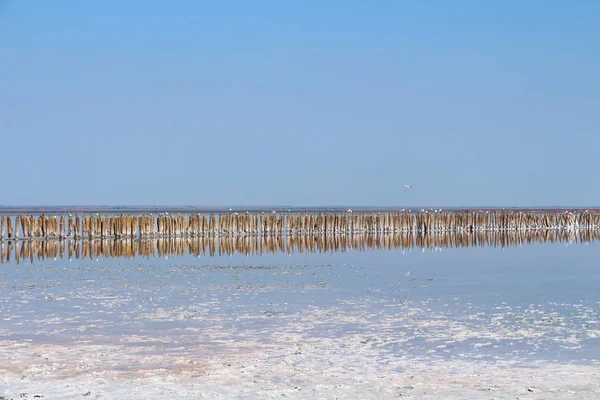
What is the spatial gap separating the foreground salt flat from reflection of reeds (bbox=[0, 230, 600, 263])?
8.87 metres

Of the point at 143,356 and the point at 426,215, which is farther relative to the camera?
the point at 426,215

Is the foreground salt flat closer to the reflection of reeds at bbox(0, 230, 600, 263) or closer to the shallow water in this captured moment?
the shallow water

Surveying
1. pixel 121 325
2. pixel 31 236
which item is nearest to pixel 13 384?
pixel 121 325

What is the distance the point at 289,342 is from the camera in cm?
1062

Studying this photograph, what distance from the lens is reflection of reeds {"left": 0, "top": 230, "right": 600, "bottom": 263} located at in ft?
87.1

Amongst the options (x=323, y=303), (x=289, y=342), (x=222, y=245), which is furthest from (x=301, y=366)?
(x=222, y=245)

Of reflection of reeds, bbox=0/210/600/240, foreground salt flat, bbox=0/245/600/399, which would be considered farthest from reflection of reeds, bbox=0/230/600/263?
foreground salt flat, bbox=0/245/600/399

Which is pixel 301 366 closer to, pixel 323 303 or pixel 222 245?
pixel 323 303

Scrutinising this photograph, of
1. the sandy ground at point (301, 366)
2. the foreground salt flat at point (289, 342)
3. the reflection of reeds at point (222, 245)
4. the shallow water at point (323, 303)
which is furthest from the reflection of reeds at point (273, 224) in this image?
the sandy ground at point (301, 366)

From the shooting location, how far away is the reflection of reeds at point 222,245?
1046 inches

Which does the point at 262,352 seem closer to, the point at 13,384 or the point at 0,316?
the point at 13,384

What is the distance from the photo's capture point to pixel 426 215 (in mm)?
43938

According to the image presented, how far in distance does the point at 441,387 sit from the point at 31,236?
2728 cm

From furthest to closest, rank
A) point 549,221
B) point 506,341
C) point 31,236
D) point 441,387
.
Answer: point 549,221 < point 31,236 < point 506,341 < point 441,387
